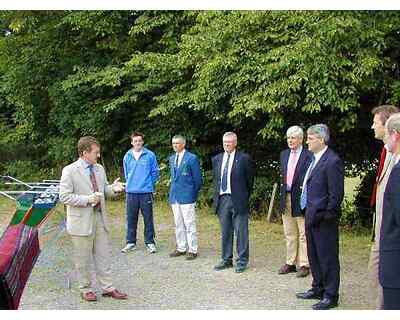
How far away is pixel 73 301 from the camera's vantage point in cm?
573

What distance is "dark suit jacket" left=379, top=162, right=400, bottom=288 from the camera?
3787 millimetres

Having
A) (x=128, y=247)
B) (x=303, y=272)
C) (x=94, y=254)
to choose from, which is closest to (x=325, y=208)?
(x=303, y=272)

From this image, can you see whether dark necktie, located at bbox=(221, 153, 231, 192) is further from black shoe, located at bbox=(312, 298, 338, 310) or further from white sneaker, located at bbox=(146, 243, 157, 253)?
black shoe, located at bbox=(312, 298, 338, 310)

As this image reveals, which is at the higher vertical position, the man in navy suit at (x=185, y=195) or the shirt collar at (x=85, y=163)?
the shirt collar at (x=85, y=163)

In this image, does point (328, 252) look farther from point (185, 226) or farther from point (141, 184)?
point (141, 184)

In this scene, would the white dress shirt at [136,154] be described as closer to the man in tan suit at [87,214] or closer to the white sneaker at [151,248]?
the white sneaker at [151,248]

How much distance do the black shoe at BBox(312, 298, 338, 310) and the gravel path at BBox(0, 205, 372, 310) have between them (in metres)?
0.10

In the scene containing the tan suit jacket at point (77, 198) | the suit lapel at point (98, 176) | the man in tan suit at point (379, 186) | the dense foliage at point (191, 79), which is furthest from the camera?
the dense foliage at point (191, 79)

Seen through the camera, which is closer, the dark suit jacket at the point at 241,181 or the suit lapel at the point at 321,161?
the suit lapel at the point at 321,161

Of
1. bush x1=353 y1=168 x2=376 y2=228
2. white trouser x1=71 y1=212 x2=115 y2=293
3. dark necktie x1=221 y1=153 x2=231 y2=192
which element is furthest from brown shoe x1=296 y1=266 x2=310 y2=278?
bush x1=353 y1=168 x2=376 y2=228

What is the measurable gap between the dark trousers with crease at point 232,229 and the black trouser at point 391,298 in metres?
2.93

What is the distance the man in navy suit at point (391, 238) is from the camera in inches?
149

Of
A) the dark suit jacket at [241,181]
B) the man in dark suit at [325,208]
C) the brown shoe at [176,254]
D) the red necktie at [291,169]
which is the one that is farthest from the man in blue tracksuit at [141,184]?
the man in dark suit at [325,208]

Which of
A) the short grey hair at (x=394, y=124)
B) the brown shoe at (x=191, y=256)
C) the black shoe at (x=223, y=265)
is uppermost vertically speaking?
the short grey hair at (x=394, y=124)
